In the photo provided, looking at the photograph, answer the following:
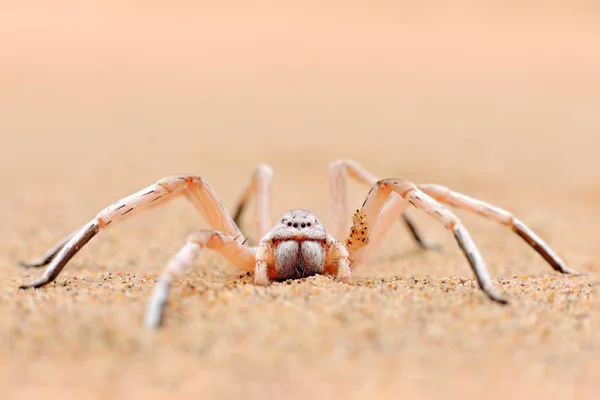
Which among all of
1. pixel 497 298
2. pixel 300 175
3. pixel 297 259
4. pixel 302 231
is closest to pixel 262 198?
pixel 302 231

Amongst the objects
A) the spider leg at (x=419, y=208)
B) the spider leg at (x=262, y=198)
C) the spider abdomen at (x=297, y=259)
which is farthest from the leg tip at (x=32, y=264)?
the spider leg at (x=419, y=208)

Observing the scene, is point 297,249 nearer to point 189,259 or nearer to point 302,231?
point 302,231

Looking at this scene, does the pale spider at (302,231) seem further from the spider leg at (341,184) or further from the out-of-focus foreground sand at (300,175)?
the spider leg at (341,184)

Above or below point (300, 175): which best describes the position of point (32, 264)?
below

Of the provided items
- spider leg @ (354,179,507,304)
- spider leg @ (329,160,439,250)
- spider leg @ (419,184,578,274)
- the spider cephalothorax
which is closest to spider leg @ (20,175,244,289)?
the spider cephalothorax

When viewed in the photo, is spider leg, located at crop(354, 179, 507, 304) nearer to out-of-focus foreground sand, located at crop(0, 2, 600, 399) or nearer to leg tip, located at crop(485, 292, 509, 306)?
leg tip, located at crop(485, 292, 509, 306)
